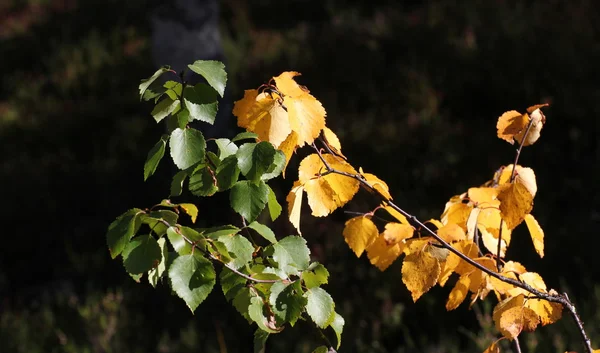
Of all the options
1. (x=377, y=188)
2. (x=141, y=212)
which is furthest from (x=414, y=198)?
(x=141, y=212)

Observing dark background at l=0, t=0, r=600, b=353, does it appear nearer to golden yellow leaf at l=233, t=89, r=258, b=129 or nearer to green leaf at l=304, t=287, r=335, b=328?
green leaf at l=304, t=287, r=335, b=328

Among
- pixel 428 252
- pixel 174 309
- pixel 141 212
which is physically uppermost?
pixel 141 212

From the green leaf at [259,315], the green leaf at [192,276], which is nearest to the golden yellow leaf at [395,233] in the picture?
the green leaf at [259,315]

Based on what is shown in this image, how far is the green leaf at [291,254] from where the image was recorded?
4.47ft

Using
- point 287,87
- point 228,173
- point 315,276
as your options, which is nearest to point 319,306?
point 315,276

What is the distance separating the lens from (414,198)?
460 cm

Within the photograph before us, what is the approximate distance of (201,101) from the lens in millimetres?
1344

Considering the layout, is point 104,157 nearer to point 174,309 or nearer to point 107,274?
point 107,274

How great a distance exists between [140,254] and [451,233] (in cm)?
65

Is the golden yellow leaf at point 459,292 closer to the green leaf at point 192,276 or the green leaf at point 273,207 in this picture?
the green leaf at point 273,207

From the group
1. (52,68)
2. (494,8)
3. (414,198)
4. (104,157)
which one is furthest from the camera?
(52,68)

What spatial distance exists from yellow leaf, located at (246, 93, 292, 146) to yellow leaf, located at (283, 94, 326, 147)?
0.01 metres

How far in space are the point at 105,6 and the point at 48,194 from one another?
427 cm

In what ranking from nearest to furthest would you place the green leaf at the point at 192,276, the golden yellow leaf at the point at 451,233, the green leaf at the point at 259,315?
the green leaf at the point at 192,276 < the green leaf at the point at 259,315 < the golden yellow leaf at the point at 451,233
